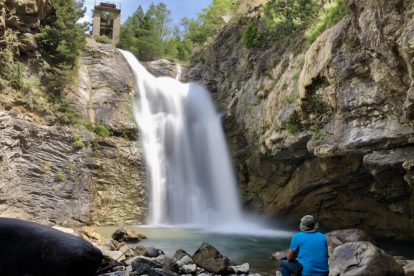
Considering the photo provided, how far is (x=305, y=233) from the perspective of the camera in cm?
530

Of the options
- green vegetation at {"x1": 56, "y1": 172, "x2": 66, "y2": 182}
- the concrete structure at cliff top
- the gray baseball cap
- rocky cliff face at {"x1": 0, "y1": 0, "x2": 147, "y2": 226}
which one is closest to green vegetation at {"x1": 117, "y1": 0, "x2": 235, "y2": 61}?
the concrete structure at cliff top

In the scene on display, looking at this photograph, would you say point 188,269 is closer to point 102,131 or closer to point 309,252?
point 309,252

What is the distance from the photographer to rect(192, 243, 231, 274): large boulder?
28.6 feet

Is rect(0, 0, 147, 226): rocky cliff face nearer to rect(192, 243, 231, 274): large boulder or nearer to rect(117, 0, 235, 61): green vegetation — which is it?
rect(192, 243, 231, 274): large boulder

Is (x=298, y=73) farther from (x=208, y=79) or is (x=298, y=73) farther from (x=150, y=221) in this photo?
(x=208, y=79)

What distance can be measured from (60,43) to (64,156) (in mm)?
6824

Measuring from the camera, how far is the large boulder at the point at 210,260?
873cm

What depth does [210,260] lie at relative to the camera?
29.5 ft

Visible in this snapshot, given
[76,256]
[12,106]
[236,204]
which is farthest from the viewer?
[236,204]

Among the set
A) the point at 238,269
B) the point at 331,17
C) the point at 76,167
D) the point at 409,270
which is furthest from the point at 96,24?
the point at 409,270

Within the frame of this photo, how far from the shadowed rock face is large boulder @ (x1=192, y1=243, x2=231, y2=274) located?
330 inches

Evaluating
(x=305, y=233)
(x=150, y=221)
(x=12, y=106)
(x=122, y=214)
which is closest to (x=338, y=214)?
(x=150, y=221)

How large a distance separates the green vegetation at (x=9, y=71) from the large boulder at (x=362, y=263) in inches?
626

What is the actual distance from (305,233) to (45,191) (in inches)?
541
